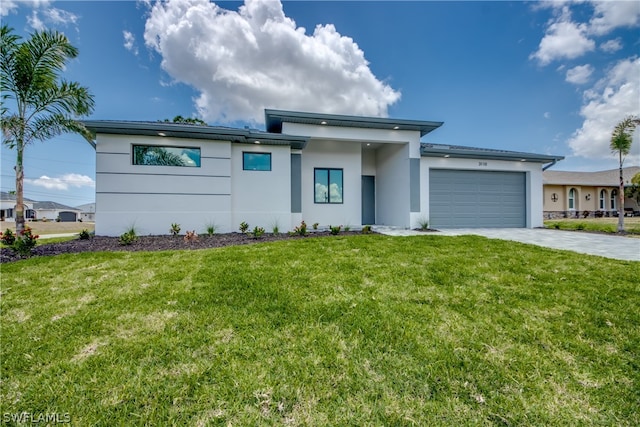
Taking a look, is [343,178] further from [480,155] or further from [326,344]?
[326,344]

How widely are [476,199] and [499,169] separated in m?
1.69

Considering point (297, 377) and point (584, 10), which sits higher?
point (584, 10)

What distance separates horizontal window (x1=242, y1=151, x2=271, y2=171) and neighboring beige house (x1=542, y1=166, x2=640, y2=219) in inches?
957

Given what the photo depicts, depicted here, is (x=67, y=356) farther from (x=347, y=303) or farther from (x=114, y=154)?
(x=114, y=154)

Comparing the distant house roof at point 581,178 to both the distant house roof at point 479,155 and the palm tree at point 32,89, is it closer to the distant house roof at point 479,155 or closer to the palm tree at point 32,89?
the distant house roof at point 479,155

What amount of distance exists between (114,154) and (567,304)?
11.5 metres

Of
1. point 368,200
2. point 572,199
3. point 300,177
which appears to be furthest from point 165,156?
point 572,199

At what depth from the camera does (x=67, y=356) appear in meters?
2.29

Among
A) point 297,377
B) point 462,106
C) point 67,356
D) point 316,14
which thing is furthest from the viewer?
point 462,106

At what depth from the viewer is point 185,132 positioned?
856 centimetres

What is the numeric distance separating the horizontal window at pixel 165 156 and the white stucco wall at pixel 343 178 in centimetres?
442

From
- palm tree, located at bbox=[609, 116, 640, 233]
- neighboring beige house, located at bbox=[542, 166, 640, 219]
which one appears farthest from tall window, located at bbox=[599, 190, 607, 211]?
palm tree, located at bbox=[609, 116, 640, 233]

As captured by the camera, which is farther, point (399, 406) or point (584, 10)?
point (584, 10)

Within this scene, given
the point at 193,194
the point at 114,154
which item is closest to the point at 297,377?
the point at 193,194
